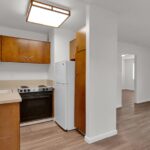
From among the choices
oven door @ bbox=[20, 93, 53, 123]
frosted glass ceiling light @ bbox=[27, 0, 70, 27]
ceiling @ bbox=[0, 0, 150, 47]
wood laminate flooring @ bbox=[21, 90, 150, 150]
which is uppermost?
ceiling @ bbox=[0, 0, 150, 47]

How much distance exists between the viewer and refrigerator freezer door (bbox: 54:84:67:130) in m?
2.92

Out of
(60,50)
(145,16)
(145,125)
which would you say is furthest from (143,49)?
(60,50)

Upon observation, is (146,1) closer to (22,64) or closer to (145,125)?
(145,125)

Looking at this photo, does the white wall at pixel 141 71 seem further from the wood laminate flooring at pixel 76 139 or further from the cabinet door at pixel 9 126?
the cabinet door at pixel 9 126

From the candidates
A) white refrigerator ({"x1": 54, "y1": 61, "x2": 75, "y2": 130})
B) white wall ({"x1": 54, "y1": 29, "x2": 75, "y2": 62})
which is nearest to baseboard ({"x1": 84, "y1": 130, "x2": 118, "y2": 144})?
white refrigerator ({"x1": 54, "y1": 61, "x2": 75, "y2": 130})

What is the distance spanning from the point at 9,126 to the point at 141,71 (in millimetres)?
5784

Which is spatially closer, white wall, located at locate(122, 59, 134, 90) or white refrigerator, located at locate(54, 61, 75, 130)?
white refrigerator, located at locate(54, 61, 75, 130)

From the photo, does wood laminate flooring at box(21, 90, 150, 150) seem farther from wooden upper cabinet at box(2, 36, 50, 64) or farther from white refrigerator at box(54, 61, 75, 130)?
wooden upper cabinet at box(2, 36, 50, 64)

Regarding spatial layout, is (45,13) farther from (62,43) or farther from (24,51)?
(24,51)

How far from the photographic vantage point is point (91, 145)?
7.68ft

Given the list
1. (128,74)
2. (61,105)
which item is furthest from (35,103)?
(128,74)

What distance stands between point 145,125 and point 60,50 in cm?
302

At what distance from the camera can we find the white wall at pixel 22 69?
3541 millimetres

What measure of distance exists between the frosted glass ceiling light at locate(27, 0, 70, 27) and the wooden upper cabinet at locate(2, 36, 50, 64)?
106 centimetres
